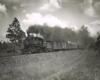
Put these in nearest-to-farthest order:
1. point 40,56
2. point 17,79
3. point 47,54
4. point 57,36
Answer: point 17,79 → point 40,56 → point 47,54 → point 57,36

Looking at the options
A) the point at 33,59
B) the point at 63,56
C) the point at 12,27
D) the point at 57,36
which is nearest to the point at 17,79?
the point at 33,59

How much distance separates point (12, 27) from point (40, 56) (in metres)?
14.8

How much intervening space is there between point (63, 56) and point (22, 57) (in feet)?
19.7

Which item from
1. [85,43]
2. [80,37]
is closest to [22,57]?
[80,37]

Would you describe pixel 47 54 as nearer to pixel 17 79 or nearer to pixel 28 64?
pixel 28 64

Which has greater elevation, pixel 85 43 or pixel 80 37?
pixel 80 37

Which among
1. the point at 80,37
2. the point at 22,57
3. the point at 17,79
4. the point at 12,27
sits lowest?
the point at 17,79

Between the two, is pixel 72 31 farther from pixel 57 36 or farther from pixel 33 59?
pixel 33 59

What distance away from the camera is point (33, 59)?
744 centimetres

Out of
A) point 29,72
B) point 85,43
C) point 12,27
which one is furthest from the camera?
point 85,43

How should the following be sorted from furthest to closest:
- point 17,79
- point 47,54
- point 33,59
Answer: point 47,54 → point 33,59 → point 17,79

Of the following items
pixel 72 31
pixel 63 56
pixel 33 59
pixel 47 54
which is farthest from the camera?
pixel 72 31

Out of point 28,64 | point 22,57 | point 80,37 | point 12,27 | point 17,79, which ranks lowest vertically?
point 17,79

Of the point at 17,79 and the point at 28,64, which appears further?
the point at 28,64
